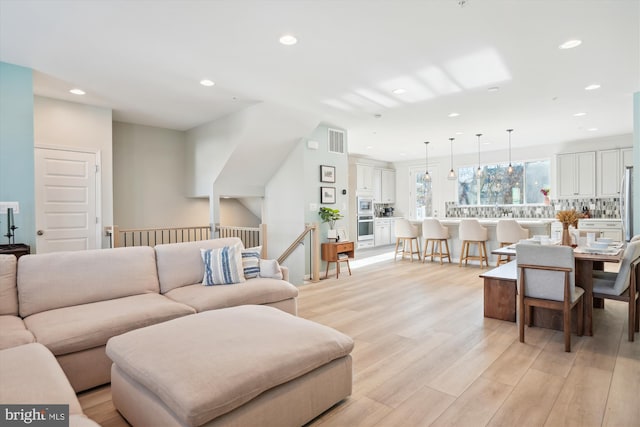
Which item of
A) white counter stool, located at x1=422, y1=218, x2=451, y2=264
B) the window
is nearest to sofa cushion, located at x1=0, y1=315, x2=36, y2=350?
white counter stool, located at x1=422, y1=218, x2=451, y2=264

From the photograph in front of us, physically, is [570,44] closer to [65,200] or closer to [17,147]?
[17,147]

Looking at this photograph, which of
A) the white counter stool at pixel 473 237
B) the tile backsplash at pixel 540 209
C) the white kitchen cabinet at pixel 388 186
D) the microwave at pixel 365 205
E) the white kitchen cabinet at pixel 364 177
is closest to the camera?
the white counter stool at pixel 473 237

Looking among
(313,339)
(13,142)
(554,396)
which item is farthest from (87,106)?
(554,396)

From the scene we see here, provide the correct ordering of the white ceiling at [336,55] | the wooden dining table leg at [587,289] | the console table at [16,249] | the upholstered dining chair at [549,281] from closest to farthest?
the white ceiling at [336,55] < the upholstered dining chair at [549,281] < the wooden dining table leg at [587,289] < the console table at [16,249]

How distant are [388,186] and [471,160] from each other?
8.15ft

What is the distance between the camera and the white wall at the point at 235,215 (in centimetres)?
734

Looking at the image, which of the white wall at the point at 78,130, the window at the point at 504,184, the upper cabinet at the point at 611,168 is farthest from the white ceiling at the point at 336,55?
the window at the point at 504,184

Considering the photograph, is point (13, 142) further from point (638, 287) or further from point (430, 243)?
point (430, 243)

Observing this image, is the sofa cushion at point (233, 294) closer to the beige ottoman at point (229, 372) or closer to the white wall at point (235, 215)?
the beige ottoman at point (229, 372)

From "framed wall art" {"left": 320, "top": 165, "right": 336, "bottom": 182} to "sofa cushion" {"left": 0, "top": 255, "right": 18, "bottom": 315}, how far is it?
4307mm

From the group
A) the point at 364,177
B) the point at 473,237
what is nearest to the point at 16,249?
the point at 473,237

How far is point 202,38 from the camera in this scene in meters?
2.99

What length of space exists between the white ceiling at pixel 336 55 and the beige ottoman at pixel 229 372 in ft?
7.43

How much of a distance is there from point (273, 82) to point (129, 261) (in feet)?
8.17
